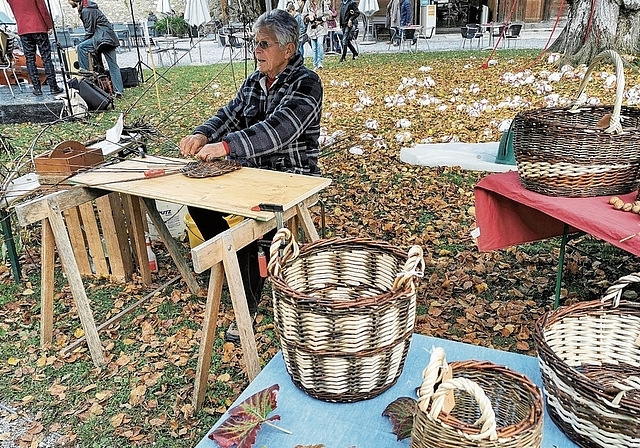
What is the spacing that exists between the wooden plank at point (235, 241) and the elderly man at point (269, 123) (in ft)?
1.94

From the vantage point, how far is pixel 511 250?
149 inches

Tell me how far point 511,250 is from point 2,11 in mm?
12912

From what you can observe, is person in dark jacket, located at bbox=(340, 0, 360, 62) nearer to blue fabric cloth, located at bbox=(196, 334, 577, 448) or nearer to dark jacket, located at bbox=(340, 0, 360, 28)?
dark jacket, located at bbox=(340, 0, 360, 28)

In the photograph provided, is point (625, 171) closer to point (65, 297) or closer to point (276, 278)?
point (276, 278)

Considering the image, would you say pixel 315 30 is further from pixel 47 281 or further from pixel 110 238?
pixel 47 281

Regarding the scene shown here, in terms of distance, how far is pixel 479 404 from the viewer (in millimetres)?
946

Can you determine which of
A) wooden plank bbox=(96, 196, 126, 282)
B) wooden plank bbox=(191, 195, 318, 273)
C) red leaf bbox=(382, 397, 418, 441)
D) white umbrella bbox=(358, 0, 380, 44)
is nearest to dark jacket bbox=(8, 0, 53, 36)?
wooden plank bbox=(96, 196, 126, 282)

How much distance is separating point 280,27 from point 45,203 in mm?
1502

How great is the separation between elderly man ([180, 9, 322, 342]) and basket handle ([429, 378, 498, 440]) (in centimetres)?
199

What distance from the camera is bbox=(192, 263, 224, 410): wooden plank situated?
2076 mm

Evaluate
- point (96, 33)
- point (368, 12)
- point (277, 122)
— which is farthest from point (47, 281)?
point (368, 12)

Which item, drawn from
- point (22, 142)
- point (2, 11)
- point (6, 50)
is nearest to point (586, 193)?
point (22, 142)

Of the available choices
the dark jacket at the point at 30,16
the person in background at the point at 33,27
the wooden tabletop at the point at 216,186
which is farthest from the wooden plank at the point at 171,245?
the dark jacket at the point at 30,16

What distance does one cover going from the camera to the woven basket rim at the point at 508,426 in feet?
3.16
